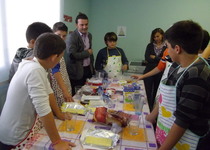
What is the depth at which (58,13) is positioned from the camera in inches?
106

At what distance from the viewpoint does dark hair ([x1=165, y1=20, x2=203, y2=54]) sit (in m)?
0.87

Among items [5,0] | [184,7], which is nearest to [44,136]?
[5,0]

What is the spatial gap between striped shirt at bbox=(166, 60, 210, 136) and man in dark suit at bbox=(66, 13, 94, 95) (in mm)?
1683

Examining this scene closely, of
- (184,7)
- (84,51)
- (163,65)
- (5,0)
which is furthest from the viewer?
(184,7)

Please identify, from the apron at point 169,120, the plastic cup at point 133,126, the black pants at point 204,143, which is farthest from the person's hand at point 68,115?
the black pants at point 204,143

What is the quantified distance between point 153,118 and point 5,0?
5.68 ft

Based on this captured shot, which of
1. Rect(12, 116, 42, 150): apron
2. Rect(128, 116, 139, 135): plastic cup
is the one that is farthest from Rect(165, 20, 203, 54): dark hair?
Rect(12, 116, 42, 150): apron

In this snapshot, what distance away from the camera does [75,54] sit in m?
2.34

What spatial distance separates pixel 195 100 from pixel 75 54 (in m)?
1.76

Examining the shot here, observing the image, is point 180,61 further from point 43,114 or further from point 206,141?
point 43,114

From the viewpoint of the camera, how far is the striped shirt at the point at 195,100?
826 mm

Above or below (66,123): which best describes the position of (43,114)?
above

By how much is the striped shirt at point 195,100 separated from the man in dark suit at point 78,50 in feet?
5.52

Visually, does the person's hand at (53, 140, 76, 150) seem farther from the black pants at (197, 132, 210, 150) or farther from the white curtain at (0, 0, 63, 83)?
the white curtain at (0, 0, 63, 83)
